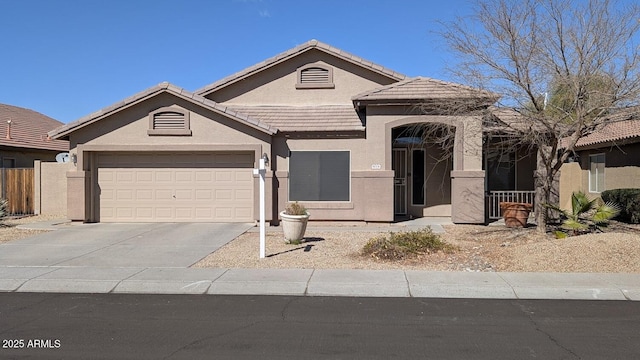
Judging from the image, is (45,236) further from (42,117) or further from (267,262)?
(42,117)

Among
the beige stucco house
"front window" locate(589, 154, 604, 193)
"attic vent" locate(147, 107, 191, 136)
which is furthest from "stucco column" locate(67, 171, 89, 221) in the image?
"front window" locate(589, 154, 604, 193)

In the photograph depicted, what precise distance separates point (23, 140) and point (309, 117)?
644 inches

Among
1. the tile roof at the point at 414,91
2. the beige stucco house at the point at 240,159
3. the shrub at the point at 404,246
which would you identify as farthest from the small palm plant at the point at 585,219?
the tile roof at the point at 414,91

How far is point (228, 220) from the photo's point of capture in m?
Answer: 16.0

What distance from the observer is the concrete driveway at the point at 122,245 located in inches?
400

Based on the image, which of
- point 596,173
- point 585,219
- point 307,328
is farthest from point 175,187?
point 596,173

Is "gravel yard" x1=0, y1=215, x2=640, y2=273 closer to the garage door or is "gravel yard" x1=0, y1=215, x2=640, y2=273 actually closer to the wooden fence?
the garage door

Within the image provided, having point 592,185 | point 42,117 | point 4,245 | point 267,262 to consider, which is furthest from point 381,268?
point 42,117

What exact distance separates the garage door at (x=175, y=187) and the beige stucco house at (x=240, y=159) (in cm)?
3

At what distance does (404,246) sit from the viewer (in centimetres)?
1054

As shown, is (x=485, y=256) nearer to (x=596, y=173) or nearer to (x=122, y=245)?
(x=122, y=245)

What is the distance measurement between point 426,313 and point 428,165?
35.9 feet

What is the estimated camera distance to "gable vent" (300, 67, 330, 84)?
1762cm

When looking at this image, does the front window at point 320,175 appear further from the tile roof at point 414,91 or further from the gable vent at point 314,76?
the gable vent at point 314,76
